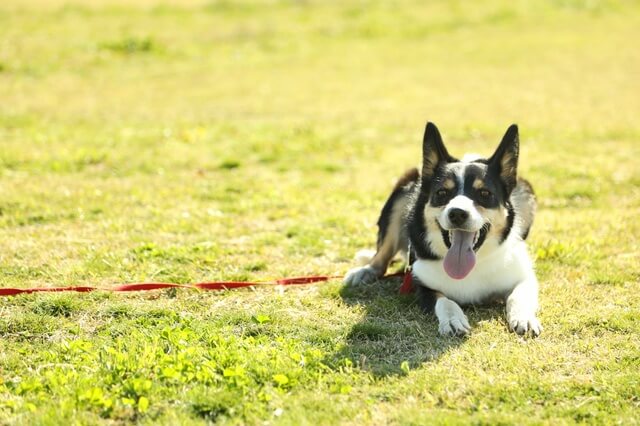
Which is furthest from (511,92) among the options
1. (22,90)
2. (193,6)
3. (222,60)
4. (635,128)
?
(193,6)

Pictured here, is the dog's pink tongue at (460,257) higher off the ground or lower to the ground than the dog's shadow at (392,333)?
higher

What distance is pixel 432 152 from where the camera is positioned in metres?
5.53

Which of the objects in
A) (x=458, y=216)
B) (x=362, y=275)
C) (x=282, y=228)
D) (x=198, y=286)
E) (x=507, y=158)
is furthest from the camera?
(x=282, y=228)

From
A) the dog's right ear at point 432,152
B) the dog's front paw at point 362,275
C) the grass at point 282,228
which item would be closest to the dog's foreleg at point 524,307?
the grass at point 282,228

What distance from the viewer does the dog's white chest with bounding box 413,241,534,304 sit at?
5516 millimetres

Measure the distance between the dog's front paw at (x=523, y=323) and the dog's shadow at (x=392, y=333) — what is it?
22 cm

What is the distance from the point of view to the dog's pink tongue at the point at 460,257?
5262 millimetres

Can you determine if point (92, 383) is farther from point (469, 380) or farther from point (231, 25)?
point (231, 25)

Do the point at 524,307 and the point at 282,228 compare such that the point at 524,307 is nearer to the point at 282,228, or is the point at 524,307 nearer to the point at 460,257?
the point at 460,257

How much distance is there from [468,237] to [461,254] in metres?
0.12

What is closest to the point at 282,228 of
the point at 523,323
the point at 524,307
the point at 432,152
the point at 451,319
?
the point at 432,152

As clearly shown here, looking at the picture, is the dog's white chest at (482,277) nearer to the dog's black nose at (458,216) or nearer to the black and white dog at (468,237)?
the black and white dog at (468,237)

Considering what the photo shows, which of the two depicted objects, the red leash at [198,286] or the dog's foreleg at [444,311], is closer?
the dog's foreleg at [444,311]

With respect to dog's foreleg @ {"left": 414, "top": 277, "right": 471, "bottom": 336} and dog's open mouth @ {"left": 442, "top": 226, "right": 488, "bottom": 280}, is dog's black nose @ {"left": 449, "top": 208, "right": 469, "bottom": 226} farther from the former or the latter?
dog's foreleg @ {"left": 414, "top": 277, "right": 471, "bottom": 336}
